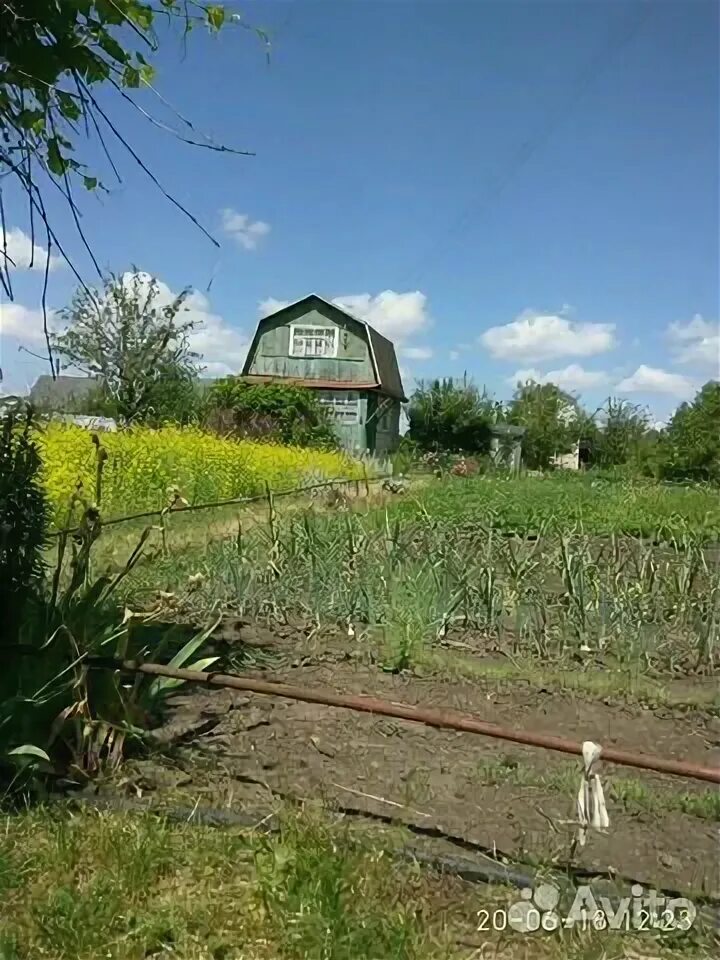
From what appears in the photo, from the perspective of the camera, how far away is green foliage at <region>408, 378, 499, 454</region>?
97.8 feet

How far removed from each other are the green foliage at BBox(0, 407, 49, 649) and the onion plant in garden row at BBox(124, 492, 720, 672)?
78 cm

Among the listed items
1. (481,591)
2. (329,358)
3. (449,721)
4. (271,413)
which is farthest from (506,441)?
(449,721)

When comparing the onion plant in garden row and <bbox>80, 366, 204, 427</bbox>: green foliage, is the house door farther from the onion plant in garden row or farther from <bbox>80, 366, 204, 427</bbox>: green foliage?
the onion plant in garden row

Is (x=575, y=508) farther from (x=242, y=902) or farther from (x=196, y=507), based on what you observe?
(x=242, y=902)

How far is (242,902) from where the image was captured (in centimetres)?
199

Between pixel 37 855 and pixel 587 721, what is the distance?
1.93 metres

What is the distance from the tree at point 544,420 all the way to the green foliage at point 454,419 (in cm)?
190

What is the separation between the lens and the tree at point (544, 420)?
103 ft

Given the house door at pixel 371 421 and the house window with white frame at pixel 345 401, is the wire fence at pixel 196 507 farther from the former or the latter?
the house door at pixel 371 421

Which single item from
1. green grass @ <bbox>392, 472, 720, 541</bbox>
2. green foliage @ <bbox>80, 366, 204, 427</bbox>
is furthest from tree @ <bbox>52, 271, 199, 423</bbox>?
green grass @ <bbox>392, 472, 720, 541</bbox>

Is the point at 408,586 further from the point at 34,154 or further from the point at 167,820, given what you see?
the point at 34,154

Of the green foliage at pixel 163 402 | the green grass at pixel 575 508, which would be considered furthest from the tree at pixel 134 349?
the green grass at pixel 575 508

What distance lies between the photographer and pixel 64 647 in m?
2.81

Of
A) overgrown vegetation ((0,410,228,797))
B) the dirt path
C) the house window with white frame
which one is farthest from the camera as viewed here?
the house window with white frame
